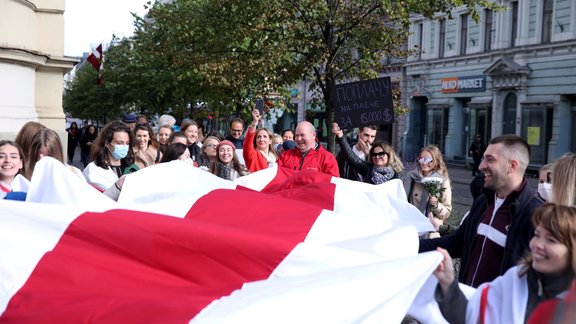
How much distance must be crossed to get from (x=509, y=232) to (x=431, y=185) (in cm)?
390

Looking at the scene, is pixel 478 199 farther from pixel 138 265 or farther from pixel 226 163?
pixel 226 163

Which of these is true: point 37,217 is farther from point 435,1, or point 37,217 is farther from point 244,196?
point 435,1

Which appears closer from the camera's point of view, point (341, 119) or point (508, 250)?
point (508, 250)

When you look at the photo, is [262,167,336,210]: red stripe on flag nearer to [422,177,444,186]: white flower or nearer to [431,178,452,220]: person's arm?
[422,177,444,186]: white flower

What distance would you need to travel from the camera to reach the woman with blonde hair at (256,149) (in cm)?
1052

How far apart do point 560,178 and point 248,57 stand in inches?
573

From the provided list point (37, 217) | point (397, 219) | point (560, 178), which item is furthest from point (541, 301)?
point (397, 219)

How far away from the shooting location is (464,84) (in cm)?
4259

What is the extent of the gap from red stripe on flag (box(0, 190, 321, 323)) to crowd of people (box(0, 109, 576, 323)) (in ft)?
3.21

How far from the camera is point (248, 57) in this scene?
18844 millimetres

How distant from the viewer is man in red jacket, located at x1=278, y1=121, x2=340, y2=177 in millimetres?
8930

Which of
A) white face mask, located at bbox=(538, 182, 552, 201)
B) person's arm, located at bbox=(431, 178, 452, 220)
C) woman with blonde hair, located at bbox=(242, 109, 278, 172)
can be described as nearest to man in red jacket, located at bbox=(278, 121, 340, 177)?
person's arm, located at bbox=(431, 178, 452, 220)

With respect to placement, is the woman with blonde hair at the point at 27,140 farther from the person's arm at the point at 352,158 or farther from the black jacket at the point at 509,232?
the person's arm at the point at 352,158

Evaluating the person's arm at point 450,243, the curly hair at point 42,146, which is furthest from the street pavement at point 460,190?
the curly hair at point 42,146
